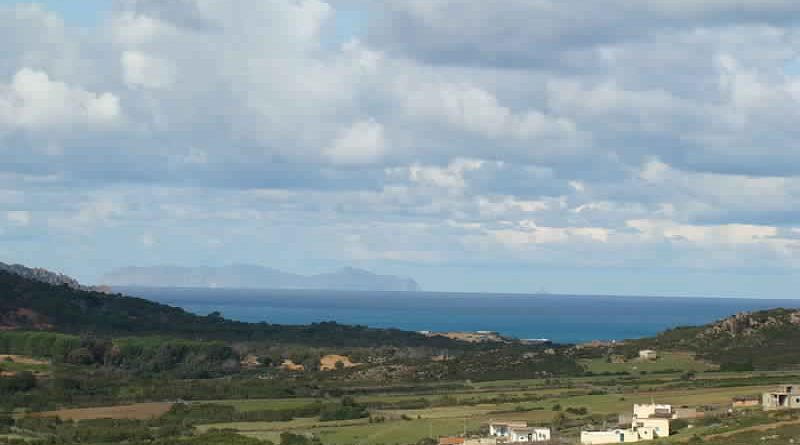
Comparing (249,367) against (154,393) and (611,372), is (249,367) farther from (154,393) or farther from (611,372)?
(611,372)

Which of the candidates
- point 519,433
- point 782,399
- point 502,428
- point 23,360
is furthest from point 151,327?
point 782,399

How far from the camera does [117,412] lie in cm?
9719

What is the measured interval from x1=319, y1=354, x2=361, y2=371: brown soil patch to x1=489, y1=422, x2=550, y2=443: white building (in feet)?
217

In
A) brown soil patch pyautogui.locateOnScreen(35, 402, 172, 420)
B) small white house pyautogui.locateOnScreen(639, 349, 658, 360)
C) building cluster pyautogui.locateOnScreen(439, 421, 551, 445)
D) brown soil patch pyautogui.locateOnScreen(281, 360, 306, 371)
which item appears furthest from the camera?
brown soil patch pyautogui.locateOnScreen(281, 360, 306, 371)

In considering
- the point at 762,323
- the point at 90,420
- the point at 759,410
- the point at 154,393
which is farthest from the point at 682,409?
the point at 762,323

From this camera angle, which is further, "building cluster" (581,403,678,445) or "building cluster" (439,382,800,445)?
"building cluster" (439,382,800,445)

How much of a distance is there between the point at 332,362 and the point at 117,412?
50029mm

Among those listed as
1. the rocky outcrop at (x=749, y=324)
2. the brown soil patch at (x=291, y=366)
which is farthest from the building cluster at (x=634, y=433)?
the brown soil patch at (x=291, y=366)

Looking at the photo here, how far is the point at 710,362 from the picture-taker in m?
124

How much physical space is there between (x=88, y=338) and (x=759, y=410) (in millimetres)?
92002

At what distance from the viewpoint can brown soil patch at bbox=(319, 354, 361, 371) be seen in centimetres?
14231

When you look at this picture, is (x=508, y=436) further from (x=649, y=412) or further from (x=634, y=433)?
(x=649, y=412)

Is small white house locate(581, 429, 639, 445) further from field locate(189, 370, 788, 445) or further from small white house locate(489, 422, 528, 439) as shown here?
small white house locate(489, 422, 528, 439)

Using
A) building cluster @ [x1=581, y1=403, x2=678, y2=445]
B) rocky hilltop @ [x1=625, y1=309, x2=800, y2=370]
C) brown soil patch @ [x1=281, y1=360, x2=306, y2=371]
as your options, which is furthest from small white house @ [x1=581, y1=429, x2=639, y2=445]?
brown soil patch @ [x1=281, y1=360, x2=306, y2=371]
